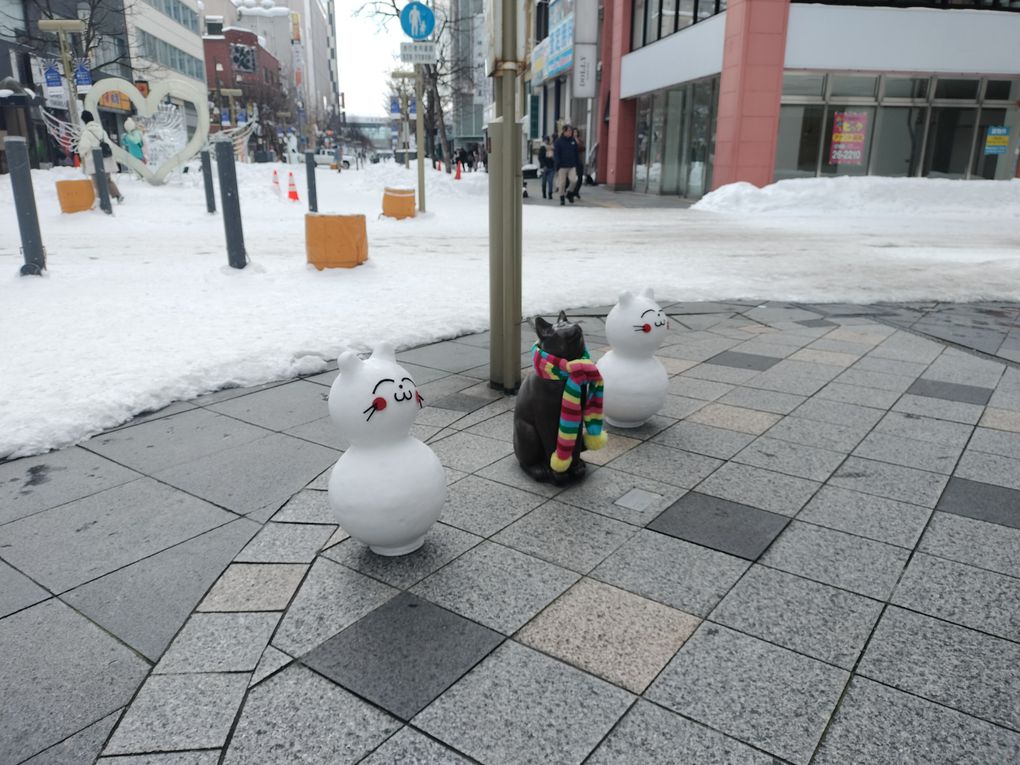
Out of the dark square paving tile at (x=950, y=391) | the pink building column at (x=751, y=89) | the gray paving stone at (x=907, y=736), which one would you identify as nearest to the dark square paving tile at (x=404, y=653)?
the gray paving stone at (x=907, y=736)

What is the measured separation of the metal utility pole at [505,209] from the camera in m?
4.67

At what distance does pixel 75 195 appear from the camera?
16.2m

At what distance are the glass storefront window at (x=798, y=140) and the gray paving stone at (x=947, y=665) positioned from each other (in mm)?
20642

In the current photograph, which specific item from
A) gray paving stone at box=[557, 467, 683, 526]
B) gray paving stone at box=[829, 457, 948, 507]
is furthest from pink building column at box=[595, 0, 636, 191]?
gray paving stone at box=[557, 467, 683, 526]

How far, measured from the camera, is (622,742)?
202cm

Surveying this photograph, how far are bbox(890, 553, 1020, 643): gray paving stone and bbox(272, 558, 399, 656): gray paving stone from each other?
1.90m

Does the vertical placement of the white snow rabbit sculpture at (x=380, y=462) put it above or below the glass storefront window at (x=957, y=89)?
below

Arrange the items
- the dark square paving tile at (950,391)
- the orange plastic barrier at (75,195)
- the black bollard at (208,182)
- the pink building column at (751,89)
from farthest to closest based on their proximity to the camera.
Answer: the pink building column at (751,89) → the black bollard at (208,182) → the orange plastic barrier at (75,195) → the dark square paving tile at (950,391)

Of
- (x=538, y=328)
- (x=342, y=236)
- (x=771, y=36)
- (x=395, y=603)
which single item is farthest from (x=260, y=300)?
(x=771, y=36)

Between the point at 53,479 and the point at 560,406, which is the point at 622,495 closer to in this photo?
the point at 560,406

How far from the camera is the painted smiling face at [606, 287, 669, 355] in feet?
13.4

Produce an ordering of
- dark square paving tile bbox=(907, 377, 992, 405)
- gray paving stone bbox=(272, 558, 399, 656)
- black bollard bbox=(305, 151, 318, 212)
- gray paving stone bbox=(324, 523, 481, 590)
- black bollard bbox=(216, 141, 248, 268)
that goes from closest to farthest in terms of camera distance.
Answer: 1. gray paving stone bbox=(272, 558, 399, 656)
2. gray paving stone bbox=(324, 523, 481, 590)
3. dark square paving tile bbox=(907, 377, 992, 405)
4. black bollard bbox=(216, 141, 248, 268)
5. black bollard bbox=(305, 151, 318, 212)

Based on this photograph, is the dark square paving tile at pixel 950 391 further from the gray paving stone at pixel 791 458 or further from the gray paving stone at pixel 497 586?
the gray paving stone at pixel 497 586

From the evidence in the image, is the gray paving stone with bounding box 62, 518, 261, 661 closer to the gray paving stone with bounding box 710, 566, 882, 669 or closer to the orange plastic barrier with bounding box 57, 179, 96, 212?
the gray paving stone with bounding box 710, 566, 882, 669
